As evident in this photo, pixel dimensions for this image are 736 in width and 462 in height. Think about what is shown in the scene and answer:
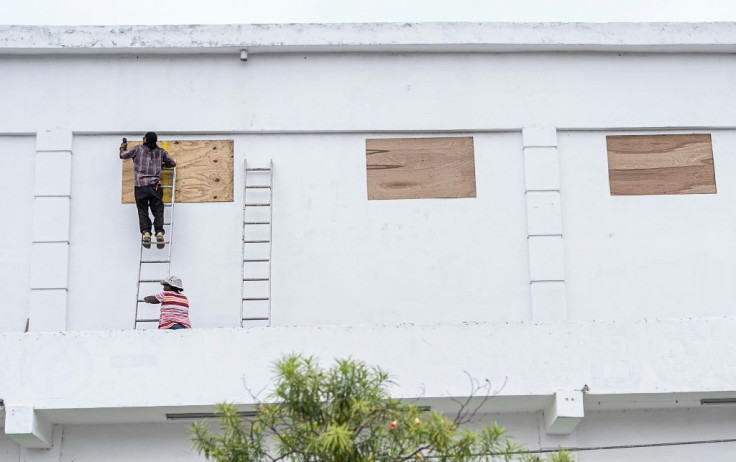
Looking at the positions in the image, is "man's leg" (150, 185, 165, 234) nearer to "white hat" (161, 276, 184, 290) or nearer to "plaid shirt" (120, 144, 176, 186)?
"plaid shirt" (120, 144, 176, 186)

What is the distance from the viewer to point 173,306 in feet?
42.4

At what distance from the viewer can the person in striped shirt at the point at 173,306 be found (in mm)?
12859

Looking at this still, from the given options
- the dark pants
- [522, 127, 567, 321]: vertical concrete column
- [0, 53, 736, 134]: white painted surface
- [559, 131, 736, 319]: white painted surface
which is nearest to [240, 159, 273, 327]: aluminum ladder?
[0, 53, 736, 134]: white painted surface

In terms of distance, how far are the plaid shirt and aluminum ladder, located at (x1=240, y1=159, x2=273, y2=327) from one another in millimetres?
915

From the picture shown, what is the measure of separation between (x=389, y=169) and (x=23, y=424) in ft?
15.8

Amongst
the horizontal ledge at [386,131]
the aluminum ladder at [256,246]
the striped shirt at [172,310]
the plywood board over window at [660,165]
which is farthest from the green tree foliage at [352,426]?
the plywood board over window at [660,165]

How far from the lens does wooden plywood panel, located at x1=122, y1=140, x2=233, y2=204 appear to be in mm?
14336

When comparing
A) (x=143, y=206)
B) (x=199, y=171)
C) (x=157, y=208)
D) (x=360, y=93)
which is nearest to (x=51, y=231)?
(x=143, y=206)

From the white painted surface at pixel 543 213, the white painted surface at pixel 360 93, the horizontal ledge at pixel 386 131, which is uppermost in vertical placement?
the white painted surface at pixel 360 93

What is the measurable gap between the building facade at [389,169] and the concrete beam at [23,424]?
81.8 inches

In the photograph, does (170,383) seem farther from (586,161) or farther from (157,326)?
(586,161)

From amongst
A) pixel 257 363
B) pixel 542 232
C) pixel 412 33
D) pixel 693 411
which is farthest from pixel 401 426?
→ pixel 412 33

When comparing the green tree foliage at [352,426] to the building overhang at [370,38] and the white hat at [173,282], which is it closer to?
the white hat at [173,282]

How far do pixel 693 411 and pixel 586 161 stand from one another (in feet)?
10.6
